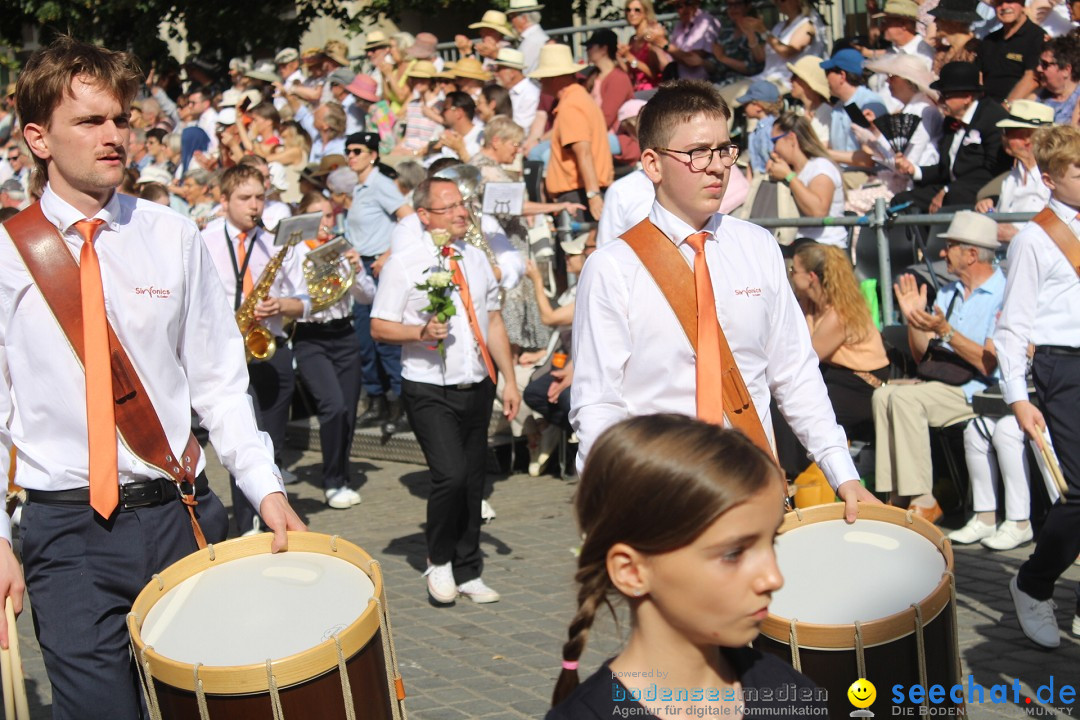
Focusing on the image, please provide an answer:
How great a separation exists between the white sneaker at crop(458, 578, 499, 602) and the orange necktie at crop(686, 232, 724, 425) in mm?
3613

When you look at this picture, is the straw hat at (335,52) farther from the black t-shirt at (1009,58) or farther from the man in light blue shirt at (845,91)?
the black t-shirt at (1009,58)

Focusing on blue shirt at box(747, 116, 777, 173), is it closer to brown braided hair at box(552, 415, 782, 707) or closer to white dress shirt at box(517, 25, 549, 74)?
white dress shirt at box(517, 25, 549, 74)

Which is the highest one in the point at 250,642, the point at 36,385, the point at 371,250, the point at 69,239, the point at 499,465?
the point at 69,239

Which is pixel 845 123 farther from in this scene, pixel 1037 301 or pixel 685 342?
pixel 685 342

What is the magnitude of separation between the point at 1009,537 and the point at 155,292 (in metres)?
5.54

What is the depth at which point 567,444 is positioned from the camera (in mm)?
10133

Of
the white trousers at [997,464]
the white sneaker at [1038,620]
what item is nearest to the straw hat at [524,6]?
the white trousers at [997,464]

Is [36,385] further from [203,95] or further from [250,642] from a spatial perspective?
[203,95]

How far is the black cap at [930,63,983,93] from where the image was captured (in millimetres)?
9734

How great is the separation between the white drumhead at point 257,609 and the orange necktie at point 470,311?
414 cm

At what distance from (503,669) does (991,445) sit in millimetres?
3369

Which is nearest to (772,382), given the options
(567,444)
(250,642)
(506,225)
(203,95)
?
(250,642)

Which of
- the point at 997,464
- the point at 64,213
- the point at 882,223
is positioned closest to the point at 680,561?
the point at 64,213

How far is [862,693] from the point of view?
3.09 m
